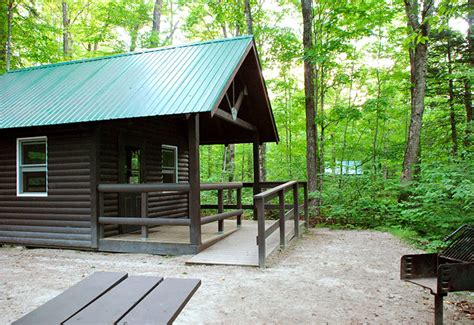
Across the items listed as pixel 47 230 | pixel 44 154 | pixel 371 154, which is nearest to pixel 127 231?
pixel 47 230

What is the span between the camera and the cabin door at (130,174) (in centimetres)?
822

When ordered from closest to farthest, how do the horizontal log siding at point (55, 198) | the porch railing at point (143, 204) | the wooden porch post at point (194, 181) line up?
the wooden porch post at point (194, 181) → the porch railing at point (143, 204) → the horizontal log siding at point (55, 198)

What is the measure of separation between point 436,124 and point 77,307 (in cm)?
1536

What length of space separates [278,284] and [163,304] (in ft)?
10.9

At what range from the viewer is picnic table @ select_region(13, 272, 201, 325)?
1.76 meters

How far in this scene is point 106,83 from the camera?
8570mm

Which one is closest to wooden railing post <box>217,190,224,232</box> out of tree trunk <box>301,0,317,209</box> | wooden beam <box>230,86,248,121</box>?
wooden beam <box>230,86,248,121</box>

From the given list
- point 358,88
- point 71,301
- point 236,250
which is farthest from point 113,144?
point 358,88

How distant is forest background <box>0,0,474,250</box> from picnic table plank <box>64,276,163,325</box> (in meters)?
5.09

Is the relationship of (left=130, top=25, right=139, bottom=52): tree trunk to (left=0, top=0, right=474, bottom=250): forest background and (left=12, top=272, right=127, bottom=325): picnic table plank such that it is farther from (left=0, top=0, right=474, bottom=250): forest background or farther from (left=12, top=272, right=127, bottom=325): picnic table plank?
(left=12, top=272, right=127, bottom=325): picnic table plank

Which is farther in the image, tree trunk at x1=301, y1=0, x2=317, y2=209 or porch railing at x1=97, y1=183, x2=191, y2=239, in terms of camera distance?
tree trunk at x1=301, y1=0, x2=317, y2=209

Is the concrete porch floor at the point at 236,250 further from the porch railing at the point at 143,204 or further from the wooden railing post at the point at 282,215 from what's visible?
the porch railing at the point at 143,204

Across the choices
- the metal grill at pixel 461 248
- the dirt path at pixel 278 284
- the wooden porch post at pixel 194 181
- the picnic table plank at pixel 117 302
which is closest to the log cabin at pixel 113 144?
the wooden porch post at pixel 194 181

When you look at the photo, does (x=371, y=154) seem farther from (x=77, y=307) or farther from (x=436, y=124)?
(x=77, y=307)
